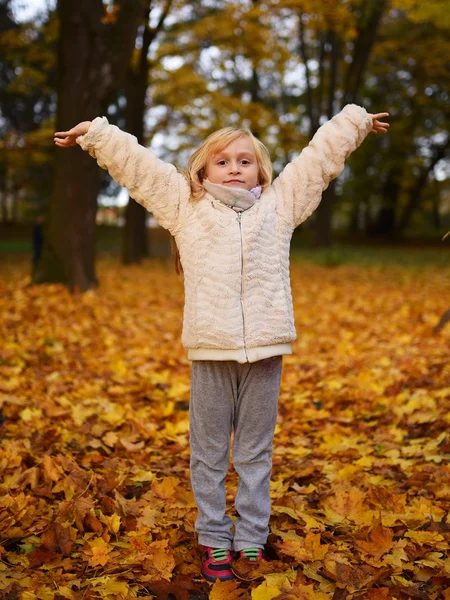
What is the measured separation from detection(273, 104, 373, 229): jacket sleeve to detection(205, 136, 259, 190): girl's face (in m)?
0.13

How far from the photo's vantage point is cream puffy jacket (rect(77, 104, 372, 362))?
2.40 m

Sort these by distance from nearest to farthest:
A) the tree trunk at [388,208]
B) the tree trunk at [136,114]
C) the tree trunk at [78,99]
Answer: the tree trunk at [78,99], the tree trunk at [136,114], the tree trunk at [388,208]

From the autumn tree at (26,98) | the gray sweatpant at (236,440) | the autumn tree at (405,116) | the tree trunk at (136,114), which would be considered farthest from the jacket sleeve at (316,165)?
the autumn tree at (405,116)

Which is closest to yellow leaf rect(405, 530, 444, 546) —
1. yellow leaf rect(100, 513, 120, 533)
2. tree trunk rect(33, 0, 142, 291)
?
yellow leaf rect(100, 513, 120, 533)

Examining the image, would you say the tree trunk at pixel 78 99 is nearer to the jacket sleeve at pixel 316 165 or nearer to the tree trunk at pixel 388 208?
the jacket sleeve at pixel 316 165

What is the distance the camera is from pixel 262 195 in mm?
2584

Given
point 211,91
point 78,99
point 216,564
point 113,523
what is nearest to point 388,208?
point 211,91

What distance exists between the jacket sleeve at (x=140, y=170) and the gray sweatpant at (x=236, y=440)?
627 millimetres

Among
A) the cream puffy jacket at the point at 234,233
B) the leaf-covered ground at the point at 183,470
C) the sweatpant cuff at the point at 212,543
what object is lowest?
the leaf-covered ground at the point at 183,470

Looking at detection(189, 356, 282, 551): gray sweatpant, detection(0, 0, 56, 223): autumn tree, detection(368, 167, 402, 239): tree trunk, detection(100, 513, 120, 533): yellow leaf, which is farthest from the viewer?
detection(368, 167, 402, 239): tree trunk

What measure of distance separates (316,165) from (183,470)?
5.85ft

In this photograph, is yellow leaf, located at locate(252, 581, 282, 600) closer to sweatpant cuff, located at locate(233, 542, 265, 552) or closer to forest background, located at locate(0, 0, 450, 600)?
forest background, located at locate(0, 0, 450, 600)

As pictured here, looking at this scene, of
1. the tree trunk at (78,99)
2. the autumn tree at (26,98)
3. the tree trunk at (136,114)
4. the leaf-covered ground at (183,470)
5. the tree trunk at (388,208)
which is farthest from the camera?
the tree trunk at (388,208)

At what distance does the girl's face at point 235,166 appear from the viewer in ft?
8.28
